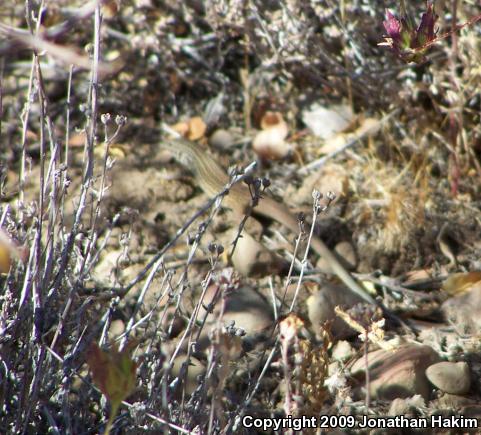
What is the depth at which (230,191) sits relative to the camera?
4.32 m

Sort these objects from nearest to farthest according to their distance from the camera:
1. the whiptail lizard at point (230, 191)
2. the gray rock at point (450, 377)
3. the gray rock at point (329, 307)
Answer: the gray rock at point (450, 377) < the gray rock at point (329, 307) < the whiptail lizard at point (230, 191)

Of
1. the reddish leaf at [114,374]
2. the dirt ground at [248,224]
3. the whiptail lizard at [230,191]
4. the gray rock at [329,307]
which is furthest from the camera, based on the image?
the whiptail lizard at [230,191]

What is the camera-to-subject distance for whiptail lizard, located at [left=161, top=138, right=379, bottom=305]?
3455 millimetres

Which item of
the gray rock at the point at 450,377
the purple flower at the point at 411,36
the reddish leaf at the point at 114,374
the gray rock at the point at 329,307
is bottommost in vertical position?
the reddish leaf at the point at 114,374

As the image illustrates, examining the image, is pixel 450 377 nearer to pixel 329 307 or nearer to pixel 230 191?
pixel 329 307

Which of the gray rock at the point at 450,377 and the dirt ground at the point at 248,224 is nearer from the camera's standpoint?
the dirt ground at the point at 248,224

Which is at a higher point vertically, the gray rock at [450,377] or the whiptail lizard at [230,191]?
the whiptail lizard at [230,191]

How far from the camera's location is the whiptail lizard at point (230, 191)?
11.3 ft

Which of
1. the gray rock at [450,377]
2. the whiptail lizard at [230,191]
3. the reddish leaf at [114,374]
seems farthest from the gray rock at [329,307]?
the reddish leaf at [114,374]

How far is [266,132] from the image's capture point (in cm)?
437

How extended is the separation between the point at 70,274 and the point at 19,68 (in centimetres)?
272

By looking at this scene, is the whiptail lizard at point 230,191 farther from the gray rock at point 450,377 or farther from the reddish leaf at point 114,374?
the reddish leaf at point 114,374

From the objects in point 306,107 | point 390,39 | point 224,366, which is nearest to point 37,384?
point 224,366

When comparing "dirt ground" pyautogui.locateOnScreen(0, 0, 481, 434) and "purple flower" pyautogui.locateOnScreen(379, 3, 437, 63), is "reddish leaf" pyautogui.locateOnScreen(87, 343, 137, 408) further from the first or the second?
"purple flower" pyautogui.locateOnScreen(379, 3, 437, 63)
